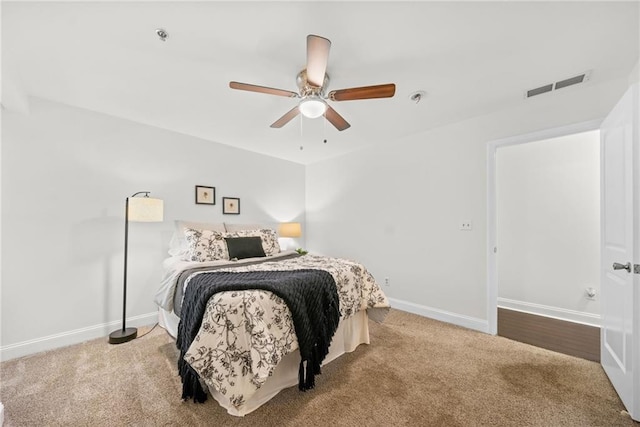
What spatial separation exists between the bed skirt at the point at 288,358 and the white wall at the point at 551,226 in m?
2.62

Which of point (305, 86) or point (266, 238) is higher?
point (305, 86)

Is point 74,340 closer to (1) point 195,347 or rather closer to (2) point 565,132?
(1) point 195,347

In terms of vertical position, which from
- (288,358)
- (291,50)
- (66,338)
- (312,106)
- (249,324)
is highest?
(291,50)

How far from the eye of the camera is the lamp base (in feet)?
8.18

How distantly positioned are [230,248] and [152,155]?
5.20ft

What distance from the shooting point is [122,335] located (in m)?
2.54

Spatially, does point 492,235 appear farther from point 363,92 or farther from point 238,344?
point 238,344

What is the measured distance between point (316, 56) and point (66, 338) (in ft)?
11.4

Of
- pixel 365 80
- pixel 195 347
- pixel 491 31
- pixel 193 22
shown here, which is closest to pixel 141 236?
pixel 195 347

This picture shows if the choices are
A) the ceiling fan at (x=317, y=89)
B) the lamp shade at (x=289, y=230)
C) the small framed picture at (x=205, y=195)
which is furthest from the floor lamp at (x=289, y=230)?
the ceiling fan at (x=317, y=89)

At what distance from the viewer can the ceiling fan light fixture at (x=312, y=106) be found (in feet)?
6.21

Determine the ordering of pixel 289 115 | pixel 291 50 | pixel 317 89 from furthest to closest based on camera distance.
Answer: pixel 289 115
pixel 317 89
pixel 291 50

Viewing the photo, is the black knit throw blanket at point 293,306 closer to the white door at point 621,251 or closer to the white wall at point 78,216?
the white wall at point 78,216

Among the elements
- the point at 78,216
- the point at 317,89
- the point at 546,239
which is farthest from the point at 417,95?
the point at 78,216
